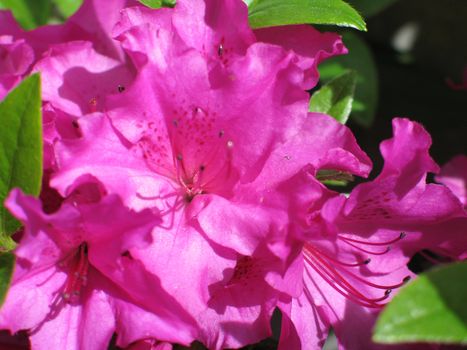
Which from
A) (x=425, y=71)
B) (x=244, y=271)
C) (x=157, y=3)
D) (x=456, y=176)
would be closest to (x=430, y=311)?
(x=244, y=271)

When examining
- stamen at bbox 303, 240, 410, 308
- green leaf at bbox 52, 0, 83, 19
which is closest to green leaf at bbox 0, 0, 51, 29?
green leaf at bbox 52, 0, 83, 19

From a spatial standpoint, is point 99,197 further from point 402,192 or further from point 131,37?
point 402,192

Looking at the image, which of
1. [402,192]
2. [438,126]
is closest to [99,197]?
[402,192]

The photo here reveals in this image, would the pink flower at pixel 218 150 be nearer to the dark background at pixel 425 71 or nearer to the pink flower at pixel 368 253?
the pink flower at pixel 368 253

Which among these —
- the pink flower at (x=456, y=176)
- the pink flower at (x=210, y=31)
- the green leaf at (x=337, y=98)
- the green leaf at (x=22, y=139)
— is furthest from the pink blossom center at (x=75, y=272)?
the pink flower at (x=456, y=176)

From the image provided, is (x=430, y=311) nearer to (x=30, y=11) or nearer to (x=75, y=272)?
(x=75, y=272)
